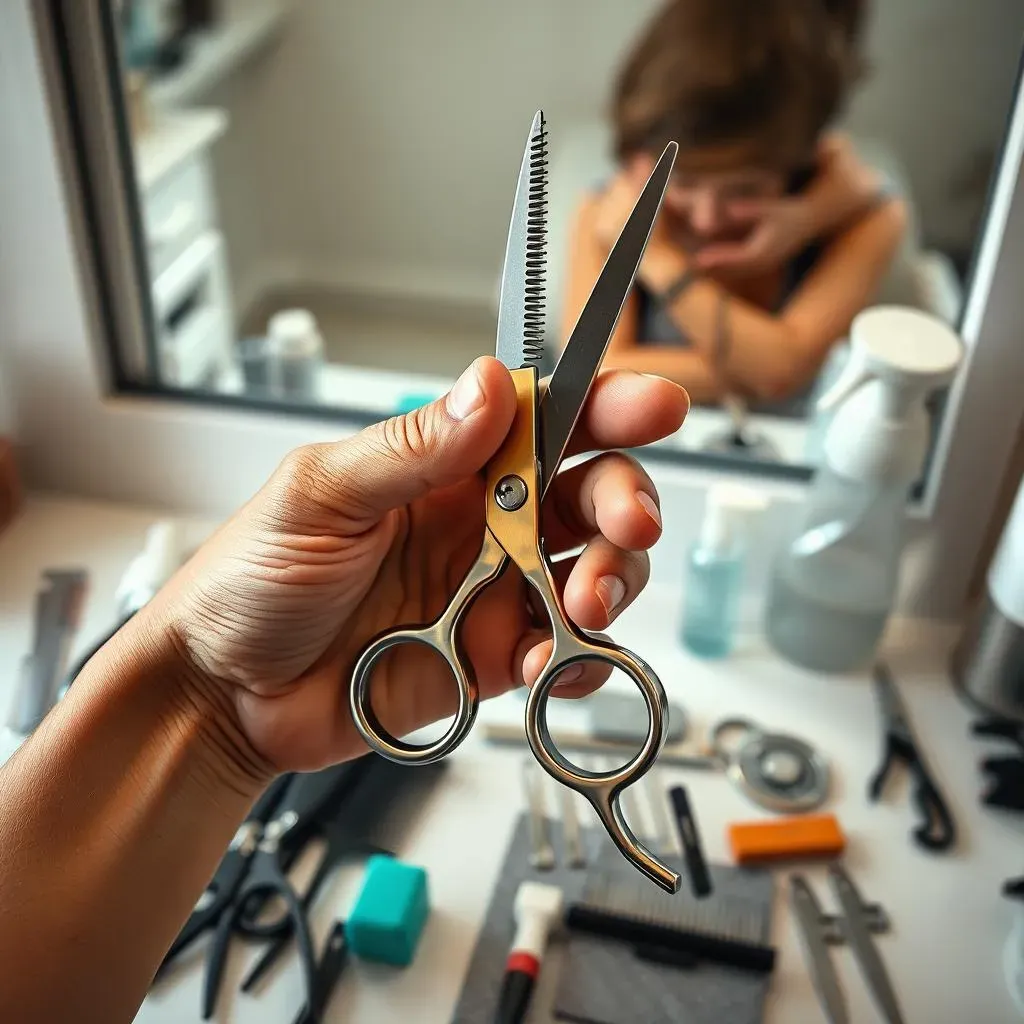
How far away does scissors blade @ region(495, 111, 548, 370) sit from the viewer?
0.39m

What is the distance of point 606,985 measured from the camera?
514 mm

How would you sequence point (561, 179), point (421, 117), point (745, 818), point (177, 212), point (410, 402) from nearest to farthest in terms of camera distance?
point (745, 818) → point (410, 402) → point (177, 212) → point (561, 179) → point (421, 117)

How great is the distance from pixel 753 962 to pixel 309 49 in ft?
3.98

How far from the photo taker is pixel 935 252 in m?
0.92

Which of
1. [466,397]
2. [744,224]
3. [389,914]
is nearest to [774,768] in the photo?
[389,914]

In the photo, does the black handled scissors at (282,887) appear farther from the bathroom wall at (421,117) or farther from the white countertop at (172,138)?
the bathroom wall at (421,117)

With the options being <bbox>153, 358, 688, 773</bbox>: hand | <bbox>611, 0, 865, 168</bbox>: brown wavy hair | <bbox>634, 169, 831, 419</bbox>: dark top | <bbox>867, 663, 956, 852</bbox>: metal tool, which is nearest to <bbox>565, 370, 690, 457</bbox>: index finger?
<bbox>153, 358, 688, 773</bbox>: hand

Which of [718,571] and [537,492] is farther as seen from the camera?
[718,571]

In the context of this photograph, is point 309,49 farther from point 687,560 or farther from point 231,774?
point 231,774

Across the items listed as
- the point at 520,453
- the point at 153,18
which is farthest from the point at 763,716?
the point at 153,18

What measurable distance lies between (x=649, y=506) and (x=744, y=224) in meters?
0.66

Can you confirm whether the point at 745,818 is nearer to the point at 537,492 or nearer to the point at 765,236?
the point at 537,492

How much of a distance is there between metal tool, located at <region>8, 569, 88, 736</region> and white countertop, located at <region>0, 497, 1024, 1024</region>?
0.03 feet

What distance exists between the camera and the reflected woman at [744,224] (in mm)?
954
